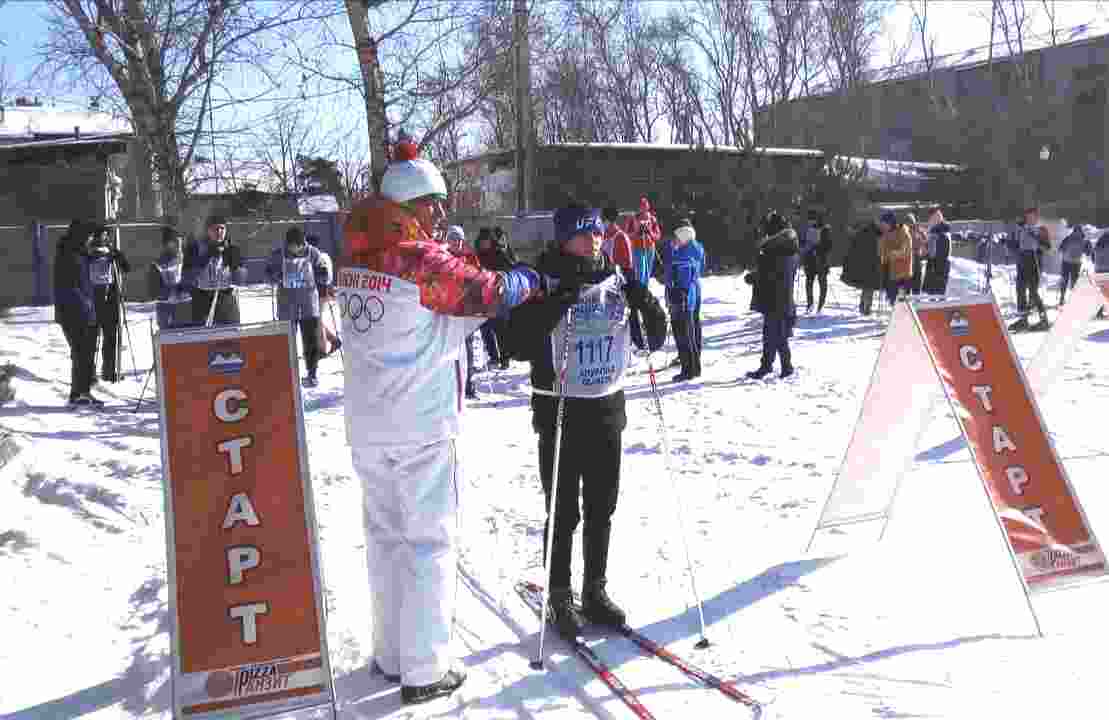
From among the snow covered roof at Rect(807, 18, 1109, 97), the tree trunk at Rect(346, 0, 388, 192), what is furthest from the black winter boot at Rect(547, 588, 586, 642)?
the snow covered roof at Rect(807, 18, 1109, 97)

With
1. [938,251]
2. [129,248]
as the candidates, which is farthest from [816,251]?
[129,248]

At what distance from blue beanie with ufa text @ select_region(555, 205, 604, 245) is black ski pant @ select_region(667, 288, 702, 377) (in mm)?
6276

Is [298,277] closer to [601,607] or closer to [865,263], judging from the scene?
[601,607]

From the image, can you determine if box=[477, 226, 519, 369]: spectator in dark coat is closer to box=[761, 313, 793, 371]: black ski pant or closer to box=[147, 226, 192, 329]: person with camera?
box=[761, 313, 793, 371]: black ski pant

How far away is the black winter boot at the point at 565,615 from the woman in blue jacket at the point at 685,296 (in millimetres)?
6333

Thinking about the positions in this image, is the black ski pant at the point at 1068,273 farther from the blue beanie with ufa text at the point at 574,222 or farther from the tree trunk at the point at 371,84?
the blue beanie with ufa text at the point at 574,222

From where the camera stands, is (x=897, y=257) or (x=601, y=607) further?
(x=897, y=257)

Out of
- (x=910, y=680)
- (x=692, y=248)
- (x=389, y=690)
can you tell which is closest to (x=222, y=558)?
(x=389, y=690)

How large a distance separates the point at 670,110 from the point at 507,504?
4238cm

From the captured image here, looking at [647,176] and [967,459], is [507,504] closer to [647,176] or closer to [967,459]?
[967,459]

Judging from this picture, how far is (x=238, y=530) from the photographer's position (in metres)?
3.16

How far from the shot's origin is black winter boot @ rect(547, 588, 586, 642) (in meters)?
3.85

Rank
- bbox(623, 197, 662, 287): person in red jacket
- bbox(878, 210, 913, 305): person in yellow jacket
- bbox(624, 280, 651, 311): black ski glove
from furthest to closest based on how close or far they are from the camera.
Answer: bbox(878, 210, 913, 305): person in yellow jacket, bbox(623, 197, 662, 287): person in red jacket, bbox(624, 280, 651, 311): black ski glove

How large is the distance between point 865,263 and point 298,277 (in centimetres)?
941
